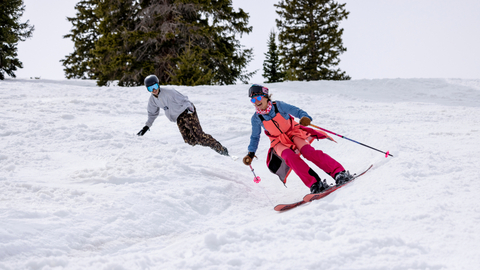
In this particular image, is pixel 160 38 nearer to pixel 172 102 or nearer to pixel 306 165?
pixel 172 102

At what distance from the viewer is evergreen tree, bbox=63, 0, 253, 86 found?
1825 cm

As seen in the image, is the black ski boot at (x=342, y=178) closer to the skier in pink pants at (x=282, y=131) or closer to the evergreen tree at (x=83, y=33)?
the skier in pink pants at (x=282, y=131)

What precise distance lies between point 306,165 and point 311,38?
2279 centimetres

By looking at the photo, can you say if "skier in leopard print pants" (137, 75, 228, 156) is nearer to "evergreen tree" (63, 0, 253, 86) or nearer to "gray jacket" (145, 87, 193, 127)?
"gray jacket" (145, 87, 193, 127)

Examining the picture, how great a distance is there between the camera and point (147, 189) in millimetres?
3893

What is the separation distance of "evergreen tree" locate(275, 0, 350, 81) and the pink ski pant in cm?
2166

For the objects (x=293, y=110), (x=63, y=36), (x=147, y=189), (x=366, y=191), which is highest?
(x=63, y=36)

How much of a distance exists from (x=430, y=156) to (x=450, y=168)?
1.44 feet

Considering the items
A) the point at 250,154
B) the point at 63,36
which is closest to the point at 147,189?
the point at 250,154

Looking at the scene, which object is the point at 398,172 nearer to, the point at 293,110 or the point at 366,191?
the point at 366,191

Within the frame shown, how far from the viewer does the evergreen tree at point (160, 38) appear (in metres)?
18.2

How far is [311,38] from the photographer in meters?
25.2

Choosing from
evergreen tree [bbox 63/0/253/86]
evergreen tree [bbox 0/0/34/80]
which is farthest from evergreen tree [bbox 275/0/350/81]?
evergreen tree [bbox 0/0/34/80]

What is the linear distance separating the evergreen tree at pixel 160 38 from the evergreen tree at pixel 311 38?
232 inches
